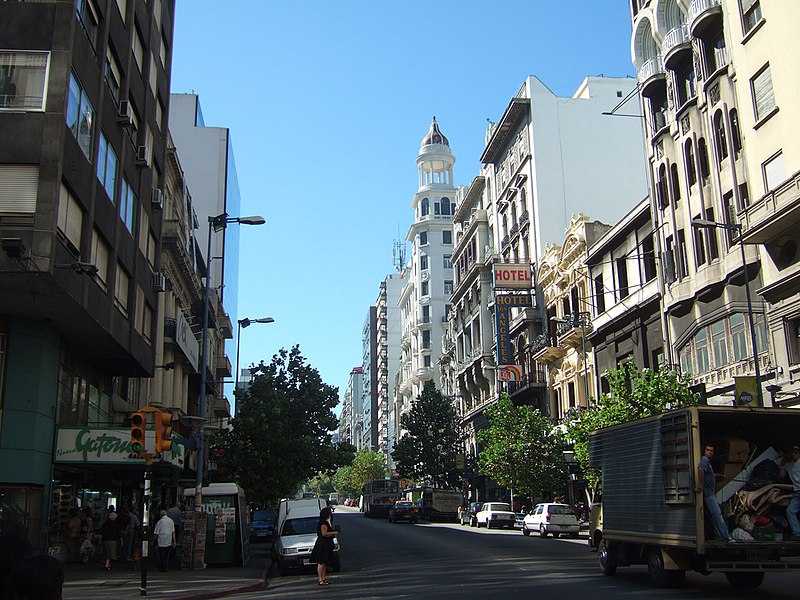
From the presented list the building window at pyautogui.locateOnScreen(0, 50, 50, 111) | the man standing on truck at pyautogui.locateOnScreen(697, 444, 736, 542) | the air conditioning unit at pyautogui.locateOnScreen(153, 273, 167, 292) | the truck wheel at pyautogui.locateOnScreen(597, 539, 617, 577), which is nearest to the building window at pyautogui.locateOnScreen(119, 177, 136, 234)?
the air conditioning unit at pyautogui.locateOnScreen(153, 273, 167, 292)

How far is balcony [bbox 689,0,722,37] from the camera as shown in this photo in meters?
34.8

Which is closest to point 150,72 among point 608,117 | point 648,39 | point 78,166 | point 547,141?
point 78,166

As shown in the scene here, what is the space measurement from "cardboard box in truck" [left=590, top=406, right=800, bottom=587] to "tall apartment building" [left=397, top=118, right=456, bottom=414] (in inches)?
3607

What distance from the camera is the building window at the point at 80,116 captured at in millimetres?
22062

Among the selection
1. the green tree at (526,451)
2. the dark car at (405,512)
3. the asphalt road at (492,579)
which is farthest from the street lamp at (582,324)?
the asphalt road at (492,579)

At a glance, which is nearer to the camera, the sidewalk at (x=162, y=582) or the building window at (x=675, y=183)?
the sidewalk at (x=162, y=582)

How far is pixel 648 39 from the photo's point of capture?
42.4m

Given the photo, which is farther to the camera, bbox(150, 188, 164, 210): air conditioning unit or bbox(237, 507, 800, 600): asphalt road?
bbox(150, 188, 164, 210): air conditioning unit

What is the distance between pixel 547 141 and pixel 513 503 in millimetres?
26518

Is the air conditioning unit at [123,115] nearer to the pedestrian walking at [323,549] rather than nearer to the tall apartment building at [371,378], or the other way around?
the pedestrian walking at [323,549]

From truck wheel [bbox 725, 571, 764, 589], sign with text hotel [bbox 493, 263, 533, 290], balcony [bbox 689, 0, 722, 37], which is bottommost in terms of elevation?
truck wheel [bbox 725, 571, 764, 589]

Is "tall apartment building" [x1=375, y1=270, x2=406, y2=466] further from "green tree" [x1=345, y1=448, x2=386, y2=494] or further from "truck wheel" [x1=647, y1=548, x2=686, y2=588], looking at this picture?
"truck wheel" [x1=647, y1=548, x2=686, y2=588]

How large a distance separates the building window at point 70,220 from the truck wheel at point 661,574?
15.9 m

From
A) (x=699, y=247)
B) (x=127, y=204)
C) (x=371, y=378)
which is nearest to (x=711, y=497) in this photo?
(x=127, y=204)
